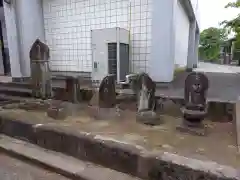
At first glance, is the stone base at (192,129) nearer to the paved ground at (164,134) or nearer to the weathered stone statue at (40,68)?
the paved ground at (164,134)

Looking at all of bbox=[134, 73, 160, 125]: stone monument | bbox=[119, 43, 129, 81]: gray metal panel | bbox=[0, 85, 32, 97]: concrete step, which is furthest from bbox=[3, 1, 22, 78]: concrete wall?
bbox=[134, 73, 160, 125]: stone monument

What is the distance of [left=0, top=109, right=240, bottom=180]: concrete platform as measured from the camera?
178 cm

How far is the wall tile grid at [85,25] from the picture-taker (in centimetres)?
514

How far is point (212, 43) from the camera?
100ft

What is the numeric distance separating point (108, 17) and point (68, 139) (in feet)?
13.7

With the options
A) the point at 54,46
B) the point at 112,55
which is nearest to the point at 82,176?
the point at 112,55

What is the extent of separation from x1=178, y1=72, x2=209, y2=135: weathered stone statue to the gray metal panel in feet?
7.83

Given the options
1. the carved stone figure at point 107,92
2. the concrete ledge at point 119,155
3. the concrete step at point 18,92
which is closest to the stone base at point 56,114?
the concrete ledge at point 119,155

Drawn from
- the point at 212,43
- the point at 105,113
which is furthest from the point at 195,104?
the point at 212,43

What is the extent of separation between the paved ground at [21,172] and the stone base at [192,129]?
62.8 inches

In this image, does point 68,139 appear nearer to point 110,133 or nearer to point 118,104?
point 110,133

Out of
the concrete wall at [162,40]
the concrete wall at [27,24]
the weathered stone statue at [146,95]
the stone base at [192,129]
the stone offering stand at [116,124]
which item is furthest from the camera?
the concrete wall at [27,24]

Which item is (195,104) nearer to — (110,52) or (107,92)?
(107,92)

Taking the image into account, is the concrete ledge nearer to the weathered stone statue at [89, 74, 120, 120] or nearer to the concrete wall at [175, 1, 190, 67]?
the weathered stone statue at [89, 74, 120, 120]
